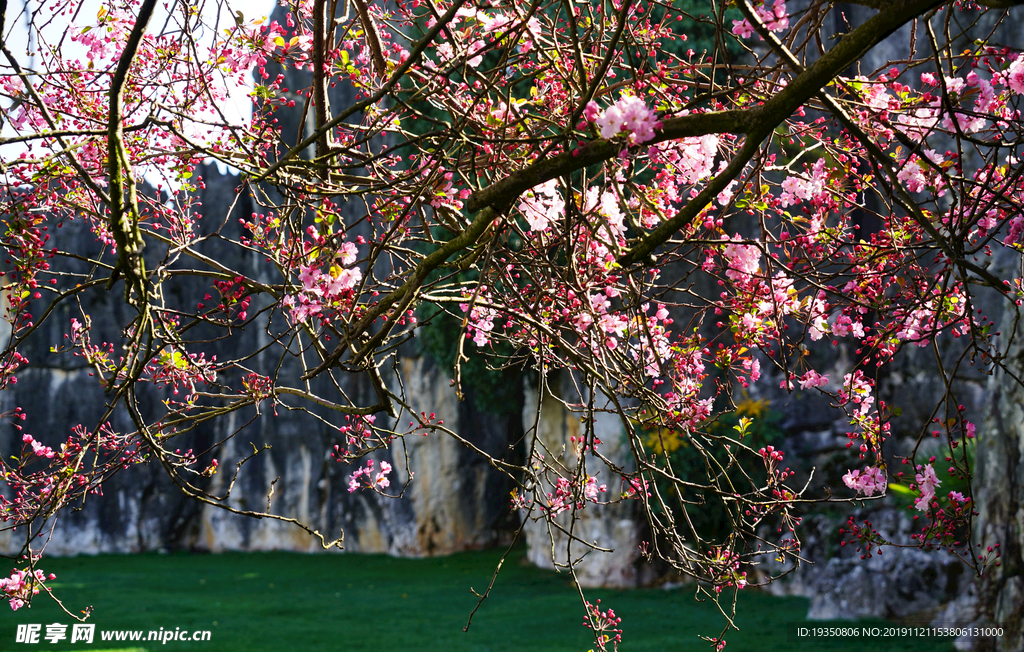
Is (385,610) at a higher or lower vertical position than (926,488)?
lower

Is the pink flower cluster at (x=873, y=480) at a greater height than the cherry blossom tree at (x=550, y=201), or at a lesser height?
lesser

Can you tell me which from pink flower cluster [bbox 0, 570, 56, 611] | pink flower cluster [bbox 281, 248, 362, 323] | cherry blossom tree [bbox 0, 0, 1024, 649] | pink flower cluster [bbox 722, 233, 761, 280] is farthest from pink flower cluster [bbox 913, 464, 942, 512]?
pink flower cluster [bbox 0, 570, 56, 611]

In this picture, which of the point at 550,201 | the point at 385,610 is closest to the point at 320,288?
the point at 550,201

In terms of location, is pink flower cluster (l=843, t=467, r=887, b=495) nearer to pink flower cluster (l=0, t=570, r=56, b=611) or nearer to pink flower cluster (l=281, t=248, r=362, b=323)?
pink flower cluster (l=281, t=248, r=362, b=323)

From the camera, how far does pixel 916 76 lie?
8.59 meters

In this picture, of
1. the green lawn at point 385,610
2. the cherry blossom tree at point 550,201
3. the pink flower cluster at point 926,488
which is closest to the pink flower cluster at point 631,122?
the cherry blossom tree at point 550,201

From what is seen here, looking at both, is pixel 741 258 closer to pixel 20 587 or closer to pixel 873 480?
pixel 873 480

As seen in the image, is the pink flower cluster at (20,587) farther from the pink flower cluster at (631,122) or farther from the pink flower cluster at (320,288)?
the pink flower cluster at (631,122)

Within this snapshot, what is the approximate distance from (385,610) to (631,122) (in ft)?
24.4

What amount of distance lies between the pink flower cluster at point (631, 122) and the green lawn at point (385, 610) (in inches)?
205

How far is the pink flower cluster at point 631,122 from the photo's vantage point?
177 cm

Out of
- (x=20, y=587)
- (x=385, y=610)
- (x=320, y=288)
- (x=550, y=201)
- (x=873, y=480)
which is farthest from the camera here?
(x=385, y=610)

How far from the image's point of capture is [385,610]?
8.13m

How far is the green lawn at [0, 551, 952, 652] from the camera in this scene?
650cm
